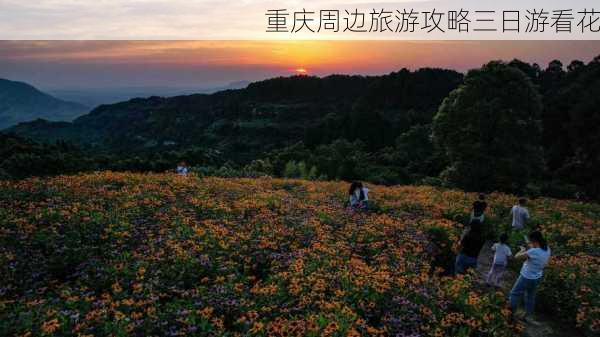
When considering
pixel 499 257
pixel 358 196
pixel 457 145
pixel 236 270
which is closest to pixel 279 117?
pixel 457 145

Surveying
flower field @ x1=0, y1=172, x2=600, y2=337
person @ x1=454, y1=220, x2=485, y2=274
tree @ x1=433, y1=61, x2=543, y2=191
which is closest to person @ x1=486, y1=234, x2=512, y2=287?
person @ x1=454, y1=220, x2=485, y2=274

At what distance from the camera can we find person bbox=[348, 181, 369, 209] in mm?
16000

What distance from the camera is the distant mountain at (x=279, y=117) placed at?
8488cm

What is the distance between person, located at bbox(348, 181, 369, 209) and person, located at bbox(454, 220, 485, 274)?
204 inches

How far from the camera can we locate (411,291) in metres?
8.92

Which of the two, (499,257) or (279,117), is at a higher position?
(279,117)

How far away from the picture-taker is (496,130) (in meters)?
24.8

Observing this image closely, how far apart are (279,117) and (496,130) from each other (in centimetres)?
11928

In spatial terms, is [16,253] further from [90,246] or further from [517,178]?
[517,178]

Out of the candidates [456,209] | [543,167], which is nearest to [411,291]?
[456,209]

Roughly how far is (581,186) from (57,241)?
37350 mm

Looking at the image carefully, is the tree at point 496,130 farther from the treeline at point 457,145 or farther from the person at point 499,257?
the person at point 499,257

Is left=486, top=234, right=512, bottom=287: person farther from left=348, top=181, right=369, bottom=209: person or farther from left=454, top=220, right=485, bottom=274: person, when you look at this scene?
left=348, top=181, right=369, bottom=209: person

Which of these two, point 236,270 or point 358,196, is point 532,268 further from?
point 358,196
